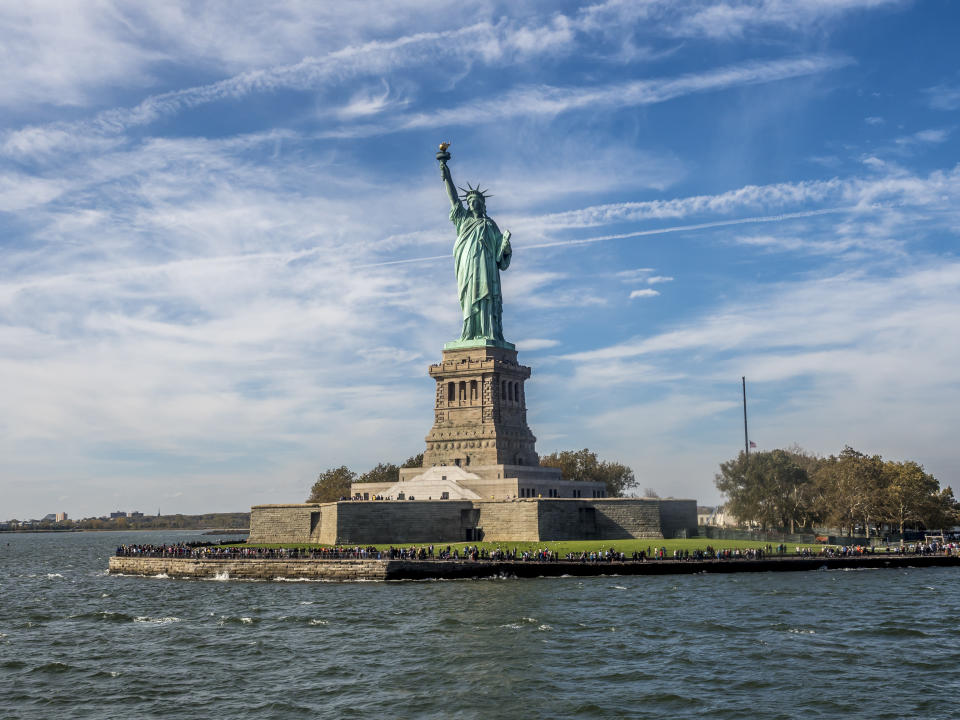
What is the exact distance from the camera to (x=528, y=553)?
63.2 metres

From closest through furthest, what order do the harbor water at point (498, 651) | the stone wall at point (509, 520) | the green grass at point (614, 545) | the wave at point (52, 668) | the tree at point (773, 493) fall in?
1. the harbor water at point (498, 651)
2. the wave at point (52, 668)
3. the green grass at point (614, 545)
4. the stone wall at point (509, 520)
5. the tree at point (773, 493)

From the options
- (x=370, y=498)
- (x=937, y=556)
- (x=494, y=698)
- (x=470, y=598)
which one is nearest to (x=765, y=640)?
(x=494, y=698)

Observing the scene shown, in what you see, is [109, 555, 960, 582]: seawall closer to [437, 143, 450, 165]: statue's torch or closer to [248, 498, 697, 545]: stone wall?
[248, 498, 697, 545]: stone wall

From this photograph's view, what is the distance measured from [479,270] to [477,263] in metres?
0.74

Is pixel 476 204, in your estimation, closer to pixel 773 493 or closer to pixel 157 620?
pixel 773 493

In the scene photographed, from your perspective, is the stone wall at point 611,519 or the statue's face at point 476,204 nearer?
the stone wall at point 611,519

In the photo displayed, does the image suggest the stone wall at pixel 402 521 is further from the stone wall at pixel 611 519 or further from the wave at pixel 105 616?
the wave at pixel 105 616

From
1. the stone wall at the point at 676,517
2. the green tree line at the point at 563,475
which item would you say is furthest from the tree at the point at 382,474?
the stone wall at the point at 676,517

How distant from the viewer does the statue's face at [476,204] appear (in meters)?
91.2

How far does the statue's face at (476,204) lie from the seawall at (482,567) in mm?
40850

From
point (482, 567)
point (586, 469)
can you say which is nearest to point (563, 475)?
point (586, 469)

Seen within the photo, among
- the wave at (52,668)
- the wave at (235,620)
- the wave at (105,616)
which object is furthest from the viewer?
the wave at (105,616)

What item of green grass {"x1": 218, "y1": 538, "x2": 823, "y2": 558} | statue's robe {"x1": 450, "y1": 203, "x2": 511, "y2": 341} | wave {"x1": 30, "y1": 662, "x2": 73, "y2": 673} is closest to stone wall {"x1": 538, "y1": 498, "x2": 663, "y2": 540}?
green grass {"x1": 218, "y1": 538, "x2": 823, "y2": 558}

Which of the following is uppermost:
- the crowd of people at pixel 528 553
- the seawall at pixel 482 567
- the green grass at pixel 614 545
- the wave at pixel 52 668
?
the green grass at pixel 614 545
